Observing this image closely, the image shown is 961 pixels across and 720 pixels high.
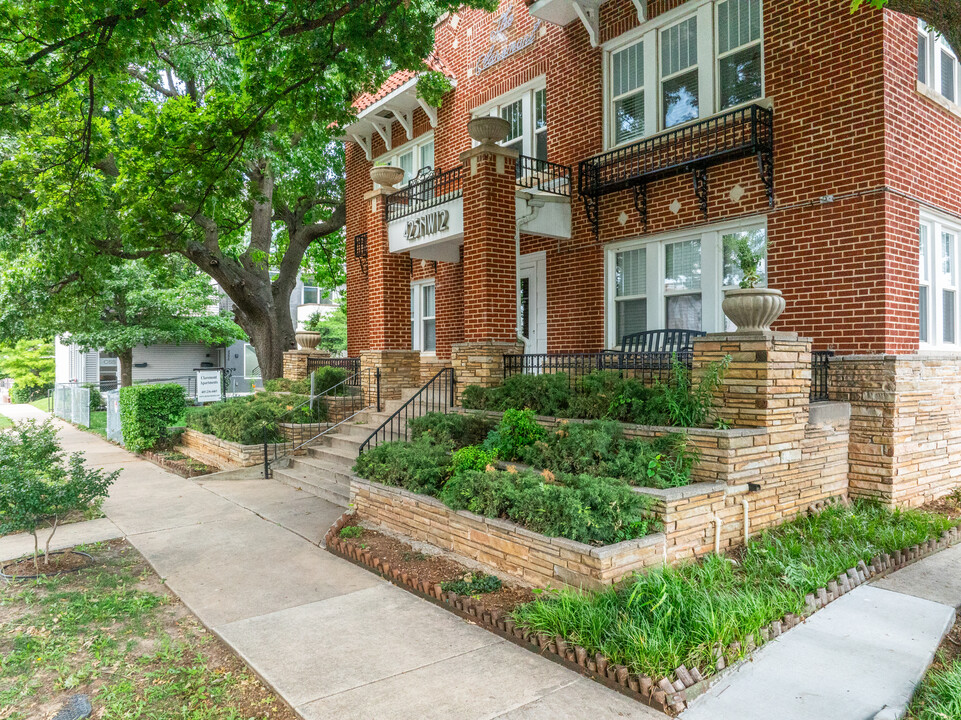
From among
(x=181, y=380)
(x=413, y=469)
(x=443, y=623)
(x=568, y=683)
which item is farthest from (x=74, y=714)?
(x=181, y=380)

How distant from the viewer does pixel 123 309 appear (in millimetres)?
21188

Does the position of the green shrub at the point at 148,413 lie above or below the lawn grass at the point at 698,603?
above

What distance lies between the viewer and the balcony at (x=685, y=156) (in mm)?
Result: 7898

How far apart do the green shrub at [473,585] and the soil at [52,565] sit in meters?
3.95

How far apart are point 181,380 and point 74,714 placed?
27.2 m

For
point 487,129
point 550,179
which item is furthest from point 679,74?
point 487,129

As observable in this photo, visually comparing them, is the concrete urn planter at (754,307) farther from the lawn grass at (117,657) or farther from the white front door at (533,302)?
the white front door at (533,302)

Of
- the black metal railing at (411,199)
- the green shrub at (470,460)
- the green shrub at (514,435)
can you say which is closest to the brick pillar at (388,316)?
the black metal railing at (411,199)

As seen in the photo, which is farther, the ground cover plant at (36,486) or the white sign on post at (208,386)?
the white sign on post at (208,386)

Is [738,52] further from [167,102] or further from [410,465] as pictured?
[167,102]

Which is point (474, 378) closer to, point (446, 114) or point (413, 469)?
point (413, 469)

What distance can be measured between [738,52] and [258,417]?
33.5 feet

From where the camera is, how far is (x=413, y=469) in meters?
6.82

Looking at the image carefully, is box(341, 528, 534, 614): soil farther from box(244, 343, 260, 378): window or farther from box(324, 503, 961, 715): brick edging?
box(244, 343, 260, 378): window
